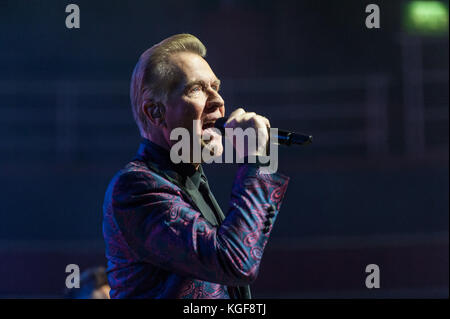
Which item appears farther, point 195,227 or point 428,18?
point 428,18

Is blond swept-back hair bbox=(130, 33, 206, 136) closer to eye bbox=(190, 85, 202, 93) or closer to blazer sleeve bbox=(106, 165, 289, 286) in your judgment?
eye bbox=(190, 85, 202, 93)

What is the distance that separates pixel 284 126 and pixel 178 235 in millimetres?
6036

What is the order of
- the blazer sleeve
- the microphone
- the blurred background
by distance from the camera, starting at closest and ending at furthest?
the blazer sleeve, the microphone, the blurred background

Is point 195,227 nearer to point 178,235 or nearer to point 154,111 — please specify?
point 178,235

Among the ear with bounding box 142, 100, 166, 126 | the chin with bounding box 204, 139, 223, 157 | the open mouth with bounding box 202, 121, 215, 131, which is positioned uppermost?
the ear with bounding box 142, 100, 166, 126

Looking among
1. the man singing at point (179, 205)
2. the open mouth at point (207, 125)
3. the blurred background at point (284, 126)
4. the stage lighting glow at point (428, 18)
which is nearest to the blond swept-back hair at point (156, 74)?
the man singing at point (179, 205)

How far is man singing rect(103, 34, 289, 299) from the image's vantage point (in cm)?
118

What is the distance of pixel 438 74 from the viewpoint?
22.2 feet

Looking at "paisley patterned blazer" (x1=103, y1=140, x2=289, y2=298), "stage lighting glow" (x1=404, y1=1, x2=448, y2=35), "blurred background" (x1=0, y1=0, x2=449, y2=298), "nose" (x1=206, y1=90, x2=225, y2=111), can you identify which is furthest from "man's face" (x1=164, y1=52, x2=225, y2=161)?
"stage lighting glow" (x1=404, y1=1, x2=448, y2=35)

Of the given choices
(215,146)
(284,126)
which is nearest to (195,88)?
(215,146)

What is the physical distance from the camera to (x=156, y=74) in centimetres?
136

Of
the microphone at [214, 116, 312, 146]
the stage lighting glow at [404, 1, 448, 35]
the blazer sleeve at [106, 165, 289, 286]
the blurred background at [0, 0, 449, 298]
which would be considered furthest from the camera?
the stage lighting glow at [404, 1, 448, 35]

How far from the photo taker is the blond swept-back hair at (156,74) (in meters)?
1.36
